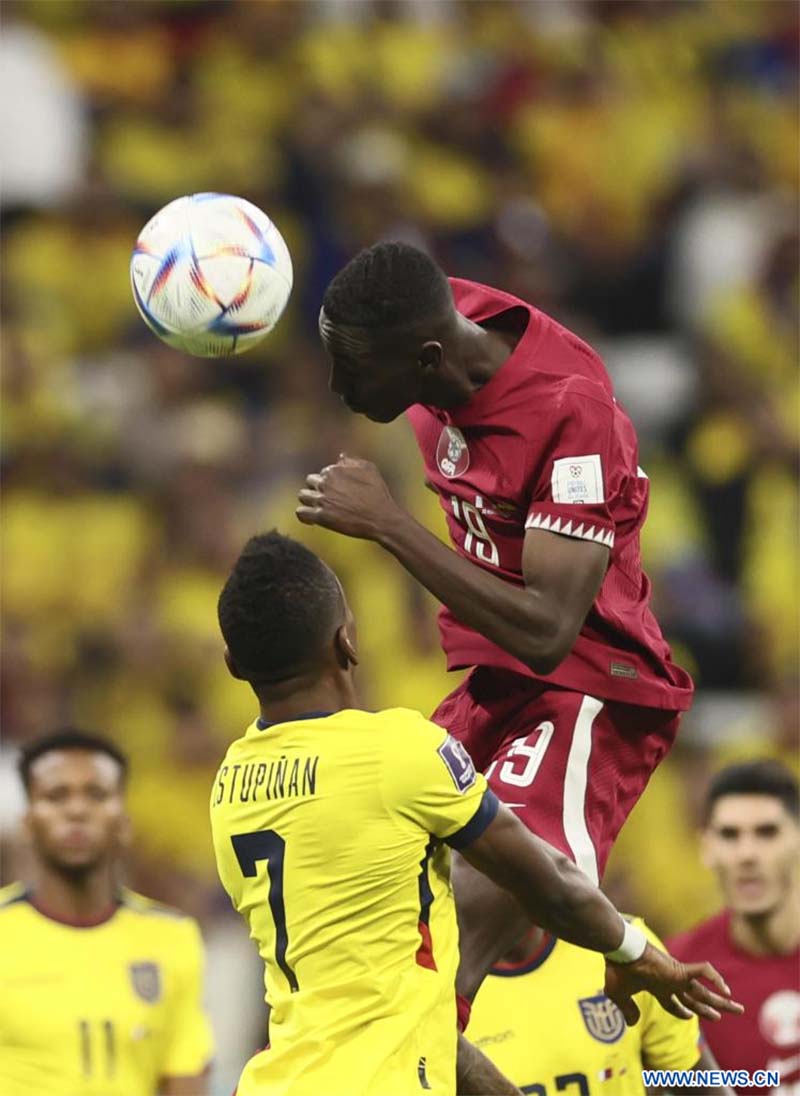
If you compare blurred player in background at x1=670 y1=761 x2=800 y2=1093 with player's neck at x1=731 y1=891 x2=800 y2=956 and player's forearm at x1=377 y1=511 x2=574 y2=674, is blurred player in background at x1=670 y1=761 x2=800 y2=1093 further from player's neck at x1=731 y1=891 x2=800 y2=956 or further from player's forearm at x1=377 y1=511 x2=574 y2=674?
player's forearm at x1=377 y1=511 x2=574 y2=674

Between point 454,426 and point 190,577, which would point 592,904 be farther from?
point 190,577

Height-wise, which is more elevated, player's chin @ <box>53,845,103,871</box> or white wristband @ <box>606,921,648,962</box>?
white wristband @ <box>606,921,648,962</box>

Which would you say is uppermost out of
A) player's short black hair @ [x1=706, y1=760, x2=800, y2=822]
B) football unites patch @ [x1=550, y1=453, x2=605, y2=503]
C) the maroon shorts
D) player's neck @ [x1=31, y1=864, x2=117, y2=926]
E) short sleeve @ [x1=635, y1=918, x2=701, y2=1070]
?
football unites patch @ [x1=550, y1=453, x2=605, y2=503]

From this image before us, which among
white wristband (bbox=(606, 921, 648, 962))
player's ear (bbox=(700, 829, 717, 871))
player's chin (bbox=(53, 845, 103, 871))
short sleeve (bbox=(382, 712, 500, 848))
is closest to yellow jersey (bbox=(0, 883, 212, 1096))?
player's chin (bbox=(53, 845, 103, 871))

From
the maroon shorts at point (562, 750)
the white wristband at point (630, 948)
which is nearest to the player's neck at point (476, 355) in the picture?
the maroon shorts at point (562, 750)

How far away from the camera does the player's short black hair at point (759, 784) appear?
6977 millimetres

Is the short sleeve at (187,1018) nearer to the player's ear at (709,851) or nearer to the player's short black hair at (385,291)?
the player's ear at (709,851)

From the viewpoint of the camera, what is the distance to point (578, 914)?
445cm

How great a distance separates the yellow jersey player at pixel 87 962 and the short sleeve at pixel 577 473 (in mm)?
2596

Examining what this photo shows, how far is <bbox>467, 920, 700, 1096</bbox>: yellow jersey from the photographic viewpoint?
18.7 feet

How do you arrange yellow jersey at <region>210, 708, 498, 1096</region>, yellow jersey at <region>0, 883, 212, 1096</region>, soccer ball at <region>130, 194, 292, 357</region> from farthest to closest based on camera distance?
1. yellow jersey at <region>0, 883, 212, 1096</region>
2. soccer ball at <region>130, 194, 292, 357</region>
3. yellow jersey at <region>210, 708, 498, 1096</region>

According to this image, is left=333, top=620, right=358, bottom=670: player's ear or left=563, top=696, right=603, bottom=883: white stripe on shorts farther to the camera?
left=563, top=696, right=603, bottom=883: white stripe on shorts

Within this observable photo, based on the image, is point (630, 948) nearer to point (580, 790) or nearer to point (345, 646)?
point (580, 790)

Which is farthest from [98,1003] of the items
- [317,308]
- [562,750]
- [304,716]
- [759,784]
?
[317,308]
